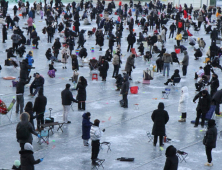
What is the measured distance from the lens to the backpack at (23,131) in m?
12.5

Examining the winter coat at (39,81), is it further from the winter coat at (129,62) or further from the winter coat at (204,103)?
the winter coat at (204,103)

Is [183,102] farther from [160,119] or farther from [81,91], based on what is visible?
[81,91]

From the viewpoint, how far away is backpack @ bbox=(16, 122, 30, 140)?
12.5m

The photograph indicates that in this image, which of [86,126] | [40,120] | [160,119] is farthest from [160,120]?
[40,120]

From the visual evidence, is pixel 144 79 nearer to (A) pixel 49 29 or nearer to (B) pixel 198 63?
(B) pixel 198 63

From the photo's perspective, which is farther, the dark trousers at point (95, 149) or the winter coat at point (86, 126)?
the winter coat at point (86, 126)

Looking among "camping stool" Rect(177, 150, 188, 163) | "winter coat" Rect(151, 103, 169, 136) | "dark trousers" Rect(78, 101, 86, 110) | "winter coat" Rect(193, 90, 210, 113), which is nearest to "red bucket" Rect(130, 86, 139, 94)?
"dark trousers" Rect(78, 101, 86, 110)

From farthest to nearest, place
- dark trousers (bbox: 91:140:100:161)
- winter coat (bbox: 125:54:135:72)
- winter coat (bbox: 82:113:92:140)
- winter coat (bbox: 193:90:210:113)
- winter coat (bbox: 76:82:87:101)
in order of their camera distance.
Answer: winter coat (bbox: 125:54:135:72) → winter coat (bbox: 76:82:87:101) → winter coat (bbox: 193:90:210:113) → winter coat (bbox: 82:113:92:140) → dark trousers (bbox: 91:140:100:161)

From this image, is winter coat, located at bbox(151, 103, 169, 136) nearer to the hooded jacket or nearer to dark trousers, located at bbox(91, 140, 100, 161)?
dark trousers, located at bbox(91, 140, 100, 161)

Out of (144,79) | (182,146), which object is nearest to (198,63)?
(144,79)

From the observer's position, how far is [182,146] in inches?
567

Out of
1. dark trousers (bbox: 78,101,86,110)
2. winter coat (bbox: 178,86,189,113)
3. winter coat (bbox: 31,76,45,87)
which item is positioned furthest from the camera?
winter coat (bbox: 31,76,45,87)

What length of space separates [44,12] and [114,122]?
1234 inches

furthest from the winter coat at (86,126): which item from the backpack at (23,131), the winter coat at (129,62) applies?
the winter coat at (129,62)
